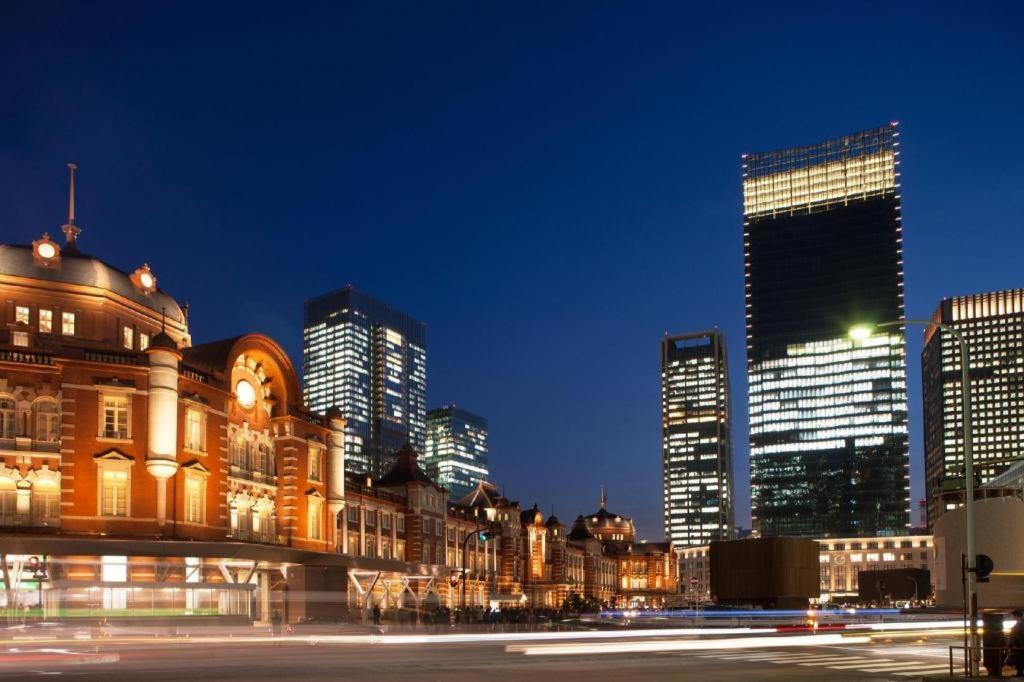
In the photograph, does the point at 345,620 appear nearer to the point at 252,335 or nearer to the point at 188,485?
the point at 188,485

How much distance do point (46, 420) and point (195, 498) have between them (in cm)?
916

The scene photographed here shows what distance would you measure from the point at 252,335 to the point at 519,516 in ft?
236

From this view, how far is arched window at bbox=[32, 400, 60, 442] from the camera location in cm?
5569

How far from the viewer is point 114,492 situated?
186 ft

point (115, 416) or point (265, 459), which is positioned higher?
point (115, 416)

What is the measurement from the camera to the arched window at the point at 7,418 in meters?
55.1

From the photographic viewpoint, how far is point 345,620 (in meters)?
67.6

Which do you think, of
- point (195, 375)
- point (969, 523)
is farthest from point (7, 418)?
point (969, 523)

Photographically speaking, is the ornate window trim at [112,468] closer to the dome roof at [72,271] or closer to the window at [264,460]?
the window at [264,460]

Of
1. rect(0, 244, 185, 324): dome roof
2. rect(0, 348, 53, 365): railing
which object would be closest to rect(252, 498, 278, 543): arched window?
rect(0, 244, 185, 324): dome roof

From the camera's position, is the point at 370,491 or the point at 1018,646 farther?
the point at 370,491

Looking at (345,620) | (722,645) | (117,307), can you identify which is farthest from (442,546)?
(722,645)

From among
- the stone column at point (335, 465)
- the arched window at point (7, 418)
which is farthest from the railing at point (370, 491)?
the arched window at point (7, 418)

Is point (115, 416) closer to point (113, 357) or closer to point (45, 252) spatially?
point (113, 357)
